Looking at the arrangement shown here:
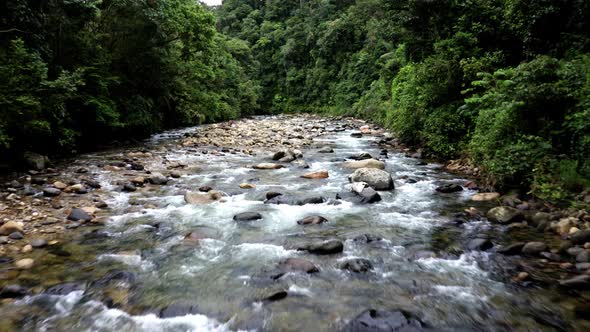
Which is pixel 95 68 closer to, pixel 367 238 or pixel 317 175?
pixel 317 175

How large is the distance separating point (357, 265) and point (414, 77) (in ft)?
33.0

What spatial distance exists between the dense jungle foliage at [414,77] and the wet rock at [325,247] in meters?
3.84

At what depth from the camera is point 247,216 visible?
272 inches

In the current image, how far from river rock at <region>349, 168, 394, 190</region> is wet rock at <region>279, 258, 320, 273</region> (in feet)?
13.9

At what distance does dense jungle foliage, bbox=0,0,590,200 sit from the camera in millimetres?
7172

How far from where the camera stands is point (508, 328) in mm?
3613

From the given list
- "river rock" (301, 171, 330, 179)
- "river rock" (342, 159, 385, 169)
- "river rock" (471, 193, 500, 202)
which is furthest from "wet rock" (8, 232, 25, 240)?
"river rock" (342, 159, 385, 169)

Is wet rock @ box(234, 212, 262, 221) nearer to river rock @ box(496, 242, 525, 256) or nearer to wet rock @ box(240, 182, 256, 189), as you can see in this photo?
wet rock @ box(240, 182, 256, 189)

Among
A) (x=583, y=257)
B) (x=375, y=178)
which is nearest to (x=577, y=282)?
(x=583, y=257)

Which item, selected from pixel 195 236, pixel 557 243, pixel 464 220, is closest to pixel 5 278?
pixel 195 236

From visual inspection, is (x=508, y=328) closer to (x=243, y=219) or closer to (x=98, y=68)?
(x=243, y=219)

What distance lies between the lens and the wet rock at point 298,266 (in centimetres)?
484

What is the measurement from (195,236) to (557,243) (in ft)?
17.4

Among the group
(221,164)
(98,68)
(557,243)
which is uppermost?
(98,68)
